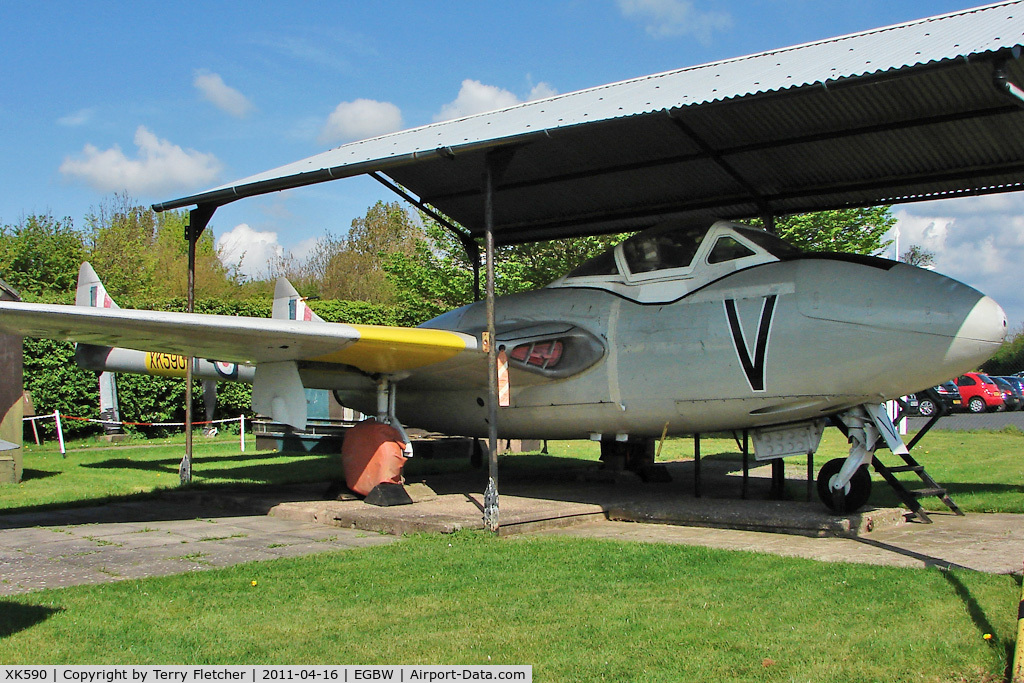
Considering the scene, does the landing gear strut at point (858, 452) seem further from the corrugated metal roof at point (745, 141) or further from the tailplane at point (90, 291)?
the tailplane at point (90, 291)

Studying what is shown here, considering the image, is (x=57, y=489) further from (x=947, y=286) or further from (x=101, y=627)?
(x=947, y=286)

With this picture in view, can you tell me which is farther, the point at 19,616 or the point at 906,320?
the point at 906,320

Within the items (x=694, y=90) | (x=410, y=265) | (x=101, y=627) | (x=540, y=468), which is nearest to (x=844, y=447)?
(x=540, y=468)

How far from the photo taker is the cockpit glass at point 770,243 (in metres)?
9.02

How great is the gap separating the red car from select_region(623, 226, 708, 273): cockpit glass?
34536 mm

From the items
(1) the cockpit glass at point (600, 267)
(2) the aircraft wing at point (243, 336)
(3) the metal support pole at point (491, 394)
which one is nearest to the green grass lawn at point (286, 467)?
(2) the aircraft wing at point (243, 336)

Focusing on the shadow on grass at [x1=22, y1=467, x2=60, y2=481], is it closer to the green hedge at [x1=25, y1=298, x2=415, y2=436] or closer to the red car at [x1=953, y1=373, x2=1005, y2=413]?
the green hedge at [x1=25, y1=298, x2=415, y2=436]

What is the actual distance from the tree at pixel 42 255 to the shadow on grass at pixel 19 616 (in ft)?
99.8

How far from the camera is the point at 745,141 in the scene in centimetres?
1109

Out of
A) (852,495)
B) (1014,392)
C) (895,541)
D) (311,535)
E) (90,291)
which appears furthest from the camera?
(1014,392)

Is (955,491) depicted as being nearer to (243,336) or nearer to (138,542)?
(243,336)

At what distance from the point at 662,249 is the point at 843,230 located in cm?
1936

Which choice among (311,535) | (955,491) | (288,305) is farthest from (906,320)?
(288,305)

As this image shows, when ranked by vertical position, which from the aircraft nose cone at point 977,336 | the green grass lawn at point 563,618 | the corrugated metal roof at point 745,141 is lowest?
the green grass lawn at point 563,618
